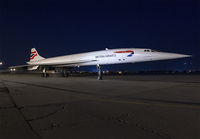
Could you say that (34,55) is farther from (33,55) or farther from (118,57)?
(118,57)

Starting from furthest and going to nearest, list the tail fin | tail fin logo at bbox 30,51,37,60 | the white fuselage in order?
1. tail fin logo at bbox 30,51,37,60
2. the tail fin
3. the white fuselage

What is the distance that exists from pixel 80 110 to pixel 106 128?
1.70m

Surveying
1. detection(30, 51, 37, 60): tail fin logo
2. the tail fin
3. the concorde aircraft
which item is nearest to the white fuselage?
the concorde aircraft

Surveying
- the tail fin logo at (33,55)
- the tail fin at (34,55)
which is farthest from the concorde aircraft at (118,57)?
the tail fin logo at (33,55)

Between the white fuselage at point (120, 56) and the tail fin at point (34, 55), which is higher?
the tail fin at point (34, 55)

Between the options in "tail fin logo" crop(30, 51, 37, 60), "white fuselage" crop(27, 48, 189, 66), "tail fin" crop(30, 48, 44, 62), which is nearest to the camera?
A: "white fuselage" crop(27, 48, 189, 66)

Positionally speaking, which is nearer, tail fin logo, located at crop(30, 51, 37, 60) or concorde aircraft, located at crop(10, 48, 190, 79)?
concorde aircraft, located at crop(10, 48, 190, 79)

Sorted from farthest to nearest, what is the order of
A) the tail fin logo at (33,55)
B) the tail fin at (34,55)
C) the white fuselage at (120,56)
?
the tail fin logo at (33,55) < the tail fin at (34,55) < the white fuselage at (120,56)

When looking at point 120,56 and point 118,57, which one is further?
point 118,57

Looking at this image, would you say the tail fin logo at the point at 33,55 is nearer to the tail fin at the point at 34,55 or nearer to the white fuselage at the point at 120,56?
the tail fin at the point at 34,55

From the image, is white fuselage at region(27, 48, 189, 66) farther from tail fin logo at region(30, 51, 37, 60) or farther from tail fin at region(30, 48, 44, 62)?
tail fin logo at region(30, 51, 37, 60)

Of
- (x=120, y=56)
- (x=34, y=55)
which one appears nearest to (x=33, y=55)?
(x=34, y=55)

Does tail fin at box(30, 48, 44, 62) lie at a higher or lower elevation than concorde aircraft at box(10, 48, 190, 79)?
higher

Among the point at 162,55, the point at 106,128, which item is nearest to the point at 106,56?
the point at 162,55
